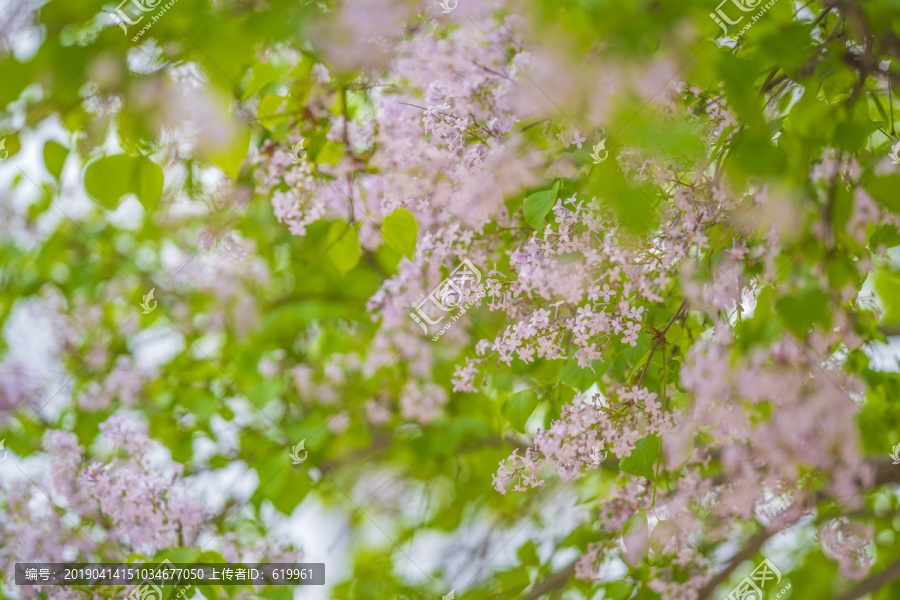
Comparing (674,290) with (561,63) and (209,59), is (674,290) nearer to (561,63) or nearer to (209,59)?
(561,63)

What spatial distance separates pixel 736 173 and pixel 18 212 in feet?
10.8

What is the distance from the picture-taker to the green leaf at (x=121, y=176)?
0.92 meters

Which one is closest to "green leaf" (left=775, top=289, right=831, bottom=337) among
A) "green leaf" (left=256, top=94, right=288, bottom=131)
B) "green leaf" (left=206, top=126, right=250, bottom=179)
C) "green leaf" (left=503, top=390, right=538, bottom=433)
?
"green leaf" (left=503, top=390, right=538, bottom=433)

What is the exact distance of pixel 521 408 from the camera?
1.28 m

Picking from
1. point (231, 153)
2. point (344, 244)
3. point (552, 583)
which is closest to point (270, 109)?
point (344, 244)

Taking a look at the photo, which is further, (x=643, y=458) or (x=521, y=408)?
(x=521, y=408)

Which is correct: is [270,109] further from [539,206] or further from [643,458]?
[643,458]

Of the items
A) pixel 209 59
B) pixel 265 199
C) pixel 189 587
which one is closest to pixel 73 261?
pixel 265 199

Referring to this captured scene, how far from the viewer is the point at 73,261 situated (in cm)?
296

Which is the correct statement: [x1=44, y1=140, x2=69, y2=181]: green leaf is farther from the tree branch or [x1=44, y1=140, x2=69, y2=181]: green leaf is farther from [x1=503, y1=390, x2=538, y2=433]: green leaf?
the tree branch
